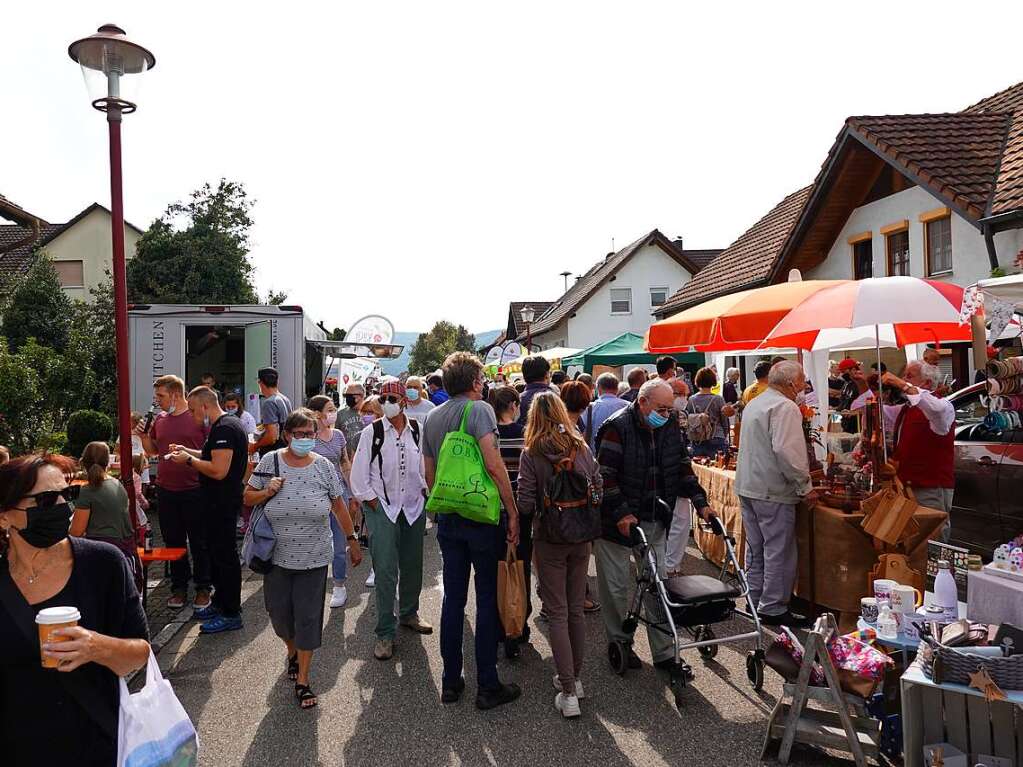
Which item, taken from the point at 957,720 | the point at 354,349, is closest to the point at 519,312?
the point at 354,349

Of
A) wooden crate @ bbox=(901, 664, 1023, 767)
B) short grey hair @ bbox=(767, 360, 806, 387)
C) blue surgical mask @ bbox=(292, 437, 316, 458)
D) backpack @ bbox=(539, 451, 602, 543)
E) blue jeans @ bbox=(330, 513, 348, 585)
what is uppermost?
short grey hair @ bbox=(767, 360, 806, 387)

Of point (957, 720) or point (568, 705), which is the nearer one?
point (957, 720)

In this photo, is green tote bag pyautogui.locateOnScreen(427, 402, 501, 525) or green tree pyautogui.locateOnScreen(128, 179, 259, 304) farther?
green tree pyautogui.locateOnScreen(128, 179, 259, 304)

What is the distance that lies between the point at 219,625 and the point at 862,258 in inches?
545

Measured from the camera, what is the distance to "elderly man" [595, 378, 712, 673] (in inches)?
198

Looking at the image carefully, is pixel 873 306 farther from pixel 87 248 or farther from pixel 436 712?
pixel 87 248

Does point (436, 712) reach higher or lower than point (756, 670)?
lower

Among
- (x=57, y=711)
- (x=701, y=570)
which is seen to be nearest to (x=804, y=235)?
(x=701, y=570)

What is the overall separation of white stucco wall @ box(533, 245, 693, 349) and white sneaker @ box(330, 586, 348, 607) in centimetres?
2951

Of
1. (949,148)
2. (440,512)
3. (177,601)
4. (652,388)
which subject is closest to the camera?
(440,512)

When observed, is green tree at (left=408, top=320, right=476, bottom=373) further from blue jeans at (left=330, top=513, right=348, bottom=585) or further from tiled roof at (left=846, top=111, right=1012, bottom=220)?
blue jeans at (left=330, top=513, right=348, bottom=585)

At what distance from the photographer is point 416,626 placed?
19.7 feet

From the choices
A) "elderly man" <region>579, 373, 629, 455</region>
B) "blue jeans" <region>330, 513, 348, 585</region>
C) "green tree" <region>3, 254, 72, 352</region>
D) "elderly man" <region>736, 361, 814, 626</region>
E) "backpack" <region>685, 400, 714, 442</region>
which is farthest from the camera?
A: "green tree" <region>3, 254, 72, 352</region>

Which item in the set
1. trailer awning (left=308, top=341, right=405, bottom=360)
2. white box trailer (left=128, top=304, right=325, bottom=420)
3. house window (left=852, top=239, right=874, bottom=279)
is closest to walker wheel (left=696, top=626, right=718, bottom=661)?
white box trailer (left=128, top=304, right=325, bottom=420)
